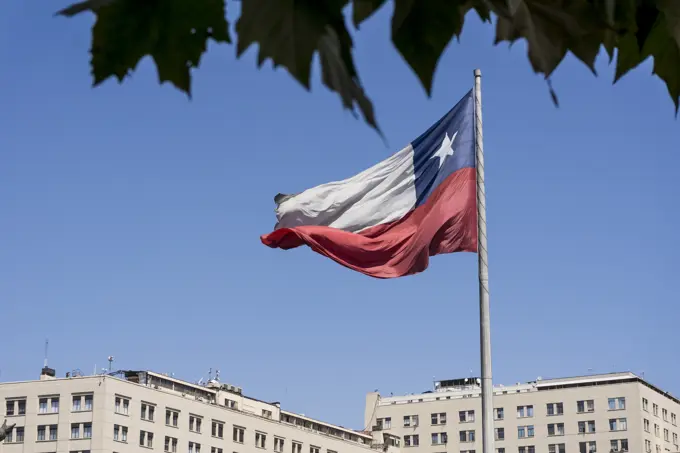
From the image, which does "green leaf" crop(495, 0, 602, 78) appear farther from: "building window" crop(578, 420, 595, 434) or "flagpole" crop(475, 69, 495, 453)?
"building window" crop(578, 420, 595, 434)

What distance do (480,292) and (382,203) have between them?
2345mm

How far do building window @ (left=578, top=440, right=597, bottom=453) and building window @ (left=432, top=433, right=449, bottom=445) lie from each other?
1683cm

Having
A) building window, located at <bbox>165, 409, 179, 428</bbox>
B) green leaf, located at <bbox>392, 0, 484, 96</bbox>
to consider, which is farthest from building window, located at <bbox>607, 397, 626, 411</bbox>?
green leaf, located at <bbox>392, 0, 484, 96</bbox>

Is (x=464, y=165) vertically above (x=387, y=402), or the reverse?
(x=387, y=402)

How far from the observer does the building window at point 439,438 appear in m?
162

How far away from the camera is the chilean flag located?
21.2m

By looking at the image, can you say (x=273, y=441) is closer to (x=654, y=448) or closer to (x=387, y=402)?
(x=387, y=402)

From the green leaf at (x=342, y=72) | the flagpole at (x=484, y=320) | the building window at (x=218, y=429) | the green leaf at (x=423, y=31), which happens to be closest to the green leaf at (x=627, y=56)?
the green leaf at (x=423, y=31)

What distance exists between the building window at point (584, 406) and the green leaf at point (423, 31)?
15730 centimetres

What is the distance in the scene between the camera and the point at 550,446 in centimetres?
15725

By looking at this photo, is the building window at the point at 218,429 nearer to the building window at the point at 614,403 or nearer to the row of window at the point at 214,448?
the row of window at the point at 214,448

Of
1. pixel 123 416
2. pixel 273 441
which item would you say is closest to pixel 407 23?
pixel 123 416

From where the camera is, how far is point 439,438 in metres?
163

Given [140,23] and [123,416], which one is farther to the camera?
[123,416]
